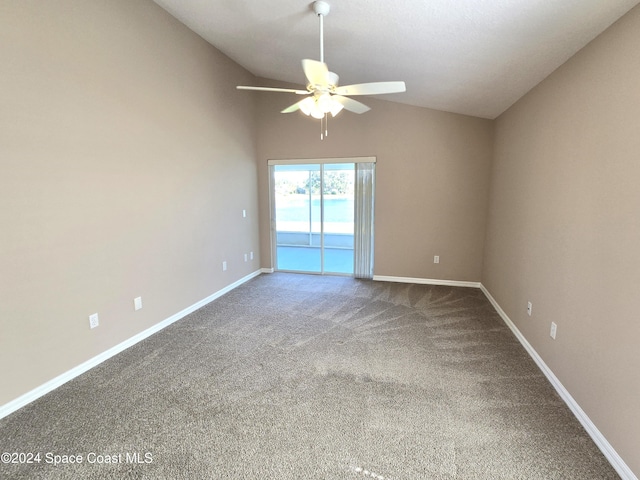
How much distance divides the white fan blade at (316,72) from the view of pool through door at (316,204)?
2841 mm

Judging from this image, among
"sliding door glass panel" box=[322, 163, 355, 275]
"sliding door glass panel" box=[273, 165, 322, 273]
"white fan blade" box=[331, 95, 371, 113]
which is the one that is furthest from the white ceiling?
"sliding door glass panel" box=[273, 165, 322, 273]

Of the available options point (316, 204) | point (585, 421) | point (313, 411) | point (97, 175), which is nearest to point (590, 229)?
point (585, 421)

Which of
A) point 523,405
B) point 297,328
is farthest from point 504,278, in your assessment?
point 297,328

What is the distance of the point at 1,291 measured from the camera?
81.9 inches

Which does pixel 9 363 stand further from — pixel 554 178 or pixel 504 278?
pixel 504 278

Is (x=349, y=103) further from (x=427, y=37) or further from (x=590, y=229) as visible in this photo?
(x=590, y=229)

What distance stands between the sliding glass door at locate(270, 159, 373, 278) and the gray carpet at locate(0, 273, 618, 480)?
7.35 ft

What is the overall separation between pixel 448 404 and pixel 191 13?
13.9 ft

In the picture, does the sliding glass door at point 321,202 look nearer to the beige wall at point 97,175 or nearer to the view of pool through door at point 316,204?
the view of pool through door at point 316,204

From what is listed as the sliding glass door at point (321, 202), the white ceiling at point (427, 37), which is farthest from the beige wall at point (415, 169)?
the white ceiling at point (427, 37)

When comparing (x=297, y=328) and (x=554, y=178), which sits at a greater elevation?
(x=554, y=178)

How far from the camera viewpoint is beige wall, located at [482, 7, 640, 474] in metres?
1.68

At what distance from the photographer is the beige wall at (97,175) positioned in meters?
2.15

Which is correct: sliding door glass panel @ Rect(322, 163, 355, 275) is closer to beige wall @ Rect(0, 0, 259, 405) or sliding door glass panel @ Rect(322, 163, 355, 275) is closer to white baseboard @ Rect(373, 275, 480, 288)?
white baseboard @ Rect(373, 275, 480, 288)
